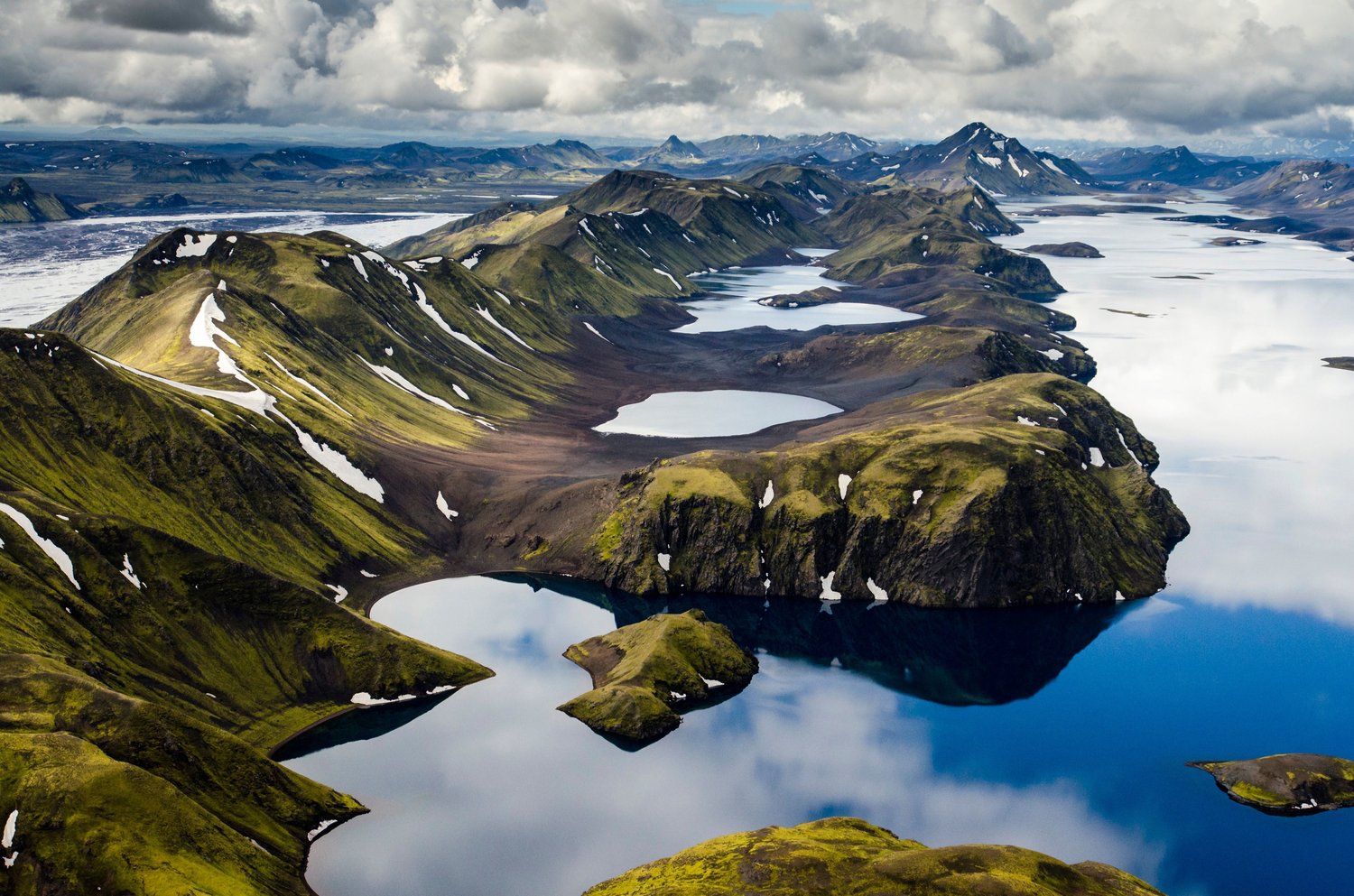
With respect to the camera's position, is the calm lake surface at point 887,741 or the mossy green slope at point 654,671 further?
the mossy green slope at point 654,671

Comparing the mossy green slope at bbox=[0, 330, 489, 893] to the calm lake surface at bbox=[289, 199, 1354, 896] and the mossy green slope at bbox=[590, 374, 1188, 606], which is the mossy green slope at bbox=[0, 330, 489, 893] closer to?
the calm lake surface at bbox=[289, 199, 1354, 896]

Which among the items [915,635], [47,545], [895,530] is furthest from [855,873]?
[47,545]

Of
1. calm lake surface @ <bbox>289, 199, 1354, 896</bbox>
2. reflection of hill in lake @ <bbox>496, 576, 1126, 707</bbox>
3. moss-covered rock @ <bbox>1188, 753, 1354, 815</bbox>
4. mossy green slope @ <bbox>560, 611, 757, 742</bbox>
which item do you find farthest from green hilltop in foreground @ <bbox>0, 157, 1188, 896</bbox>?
moss-covered rock @ <bbox>1188, 753, 1354, 815</bbox>

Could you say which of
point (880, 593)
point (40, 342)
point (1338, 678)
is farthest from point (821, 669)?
point (40, 342)

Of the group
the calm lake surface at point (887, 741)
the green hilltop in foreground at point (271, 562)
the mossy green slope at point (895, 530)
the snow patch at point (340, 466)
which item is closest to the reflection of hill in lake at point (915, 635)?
the calm lake surface at point (887, 741)

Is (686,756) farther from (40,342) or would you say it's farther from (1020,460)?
(40,342)

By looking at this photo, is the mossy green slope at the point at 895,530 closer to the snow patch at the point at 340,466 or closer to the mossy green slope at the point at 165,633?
the snow patch at the point at 340,466

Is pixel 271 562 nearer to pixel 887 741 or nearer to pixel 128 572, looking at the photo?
pixel 128 572
